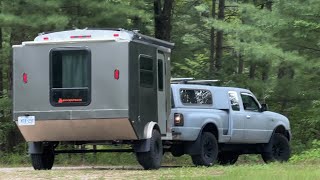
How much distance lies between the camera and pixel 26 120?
13.6m

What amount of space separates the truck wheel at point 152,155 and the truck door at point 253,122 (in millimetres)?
3416

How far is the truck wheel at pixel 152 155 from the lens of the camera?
13.9 m

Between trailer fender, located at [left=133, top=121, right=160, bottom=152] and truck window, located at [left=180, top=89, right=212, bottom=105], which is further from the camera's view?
truck window, located at [left=180, top=89, right=212, bottom=105]

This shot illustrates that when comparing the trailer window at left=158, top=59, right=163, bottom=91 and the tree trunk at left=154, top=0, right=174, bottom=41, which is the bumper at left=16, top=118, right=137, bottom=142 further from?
the tree trunk at left=154, top=0, right=174, bottom=41

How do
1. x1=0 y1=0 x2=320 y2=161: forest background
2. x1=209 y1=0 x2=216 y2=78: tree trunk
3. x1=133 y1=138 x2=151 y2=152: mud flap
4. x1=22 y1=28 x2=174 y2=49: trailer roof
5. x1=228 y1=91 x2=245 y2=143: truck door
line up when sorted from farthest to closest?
1. x1=209 y1=0 x2=216 y2=78: tree trunk
2. x1=0 y1=0 x2=320 y2=161: forest background
3. x1=228 y1=91 x2=245 y2=143: truck door
4. x1=133 y1=138 x2=151 y2=152: mud flap
5. x1=22 y1=28 x2=174 y2=49: trailer roof

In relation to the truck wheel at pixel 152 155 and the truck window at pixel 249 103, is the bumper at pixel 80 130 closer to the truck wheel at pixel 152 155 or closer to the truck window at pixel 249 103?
the truck wheel at pixel 152 155

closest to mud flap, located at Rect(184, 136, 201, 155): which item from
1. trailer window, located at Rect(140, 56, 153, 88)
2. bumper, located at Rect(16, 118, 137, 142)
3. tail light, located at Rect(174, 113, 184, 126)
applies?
tail light, located at Rect(174, 113, 184, 126)

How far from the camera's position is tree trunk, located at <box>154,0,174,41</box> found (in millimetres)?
23797

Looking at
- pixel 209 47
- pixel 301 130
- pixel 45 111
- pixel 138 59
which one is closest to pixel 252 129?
pixel 138 59

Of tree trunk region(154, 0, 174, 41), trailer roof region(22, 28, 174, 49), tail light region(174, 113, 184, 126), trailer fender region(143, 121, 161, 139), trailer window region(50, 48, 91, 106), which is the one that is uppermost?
tree trunk region(154, 0, 174, 41)

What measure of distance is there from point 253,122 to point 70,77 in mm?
5714

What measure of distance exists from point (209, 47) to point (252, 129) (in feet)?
41.3

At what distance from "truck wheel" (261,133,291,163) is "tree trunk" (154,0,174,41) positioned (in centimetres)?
718

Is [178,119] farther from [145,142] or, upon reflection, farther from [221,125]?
[145,142]
